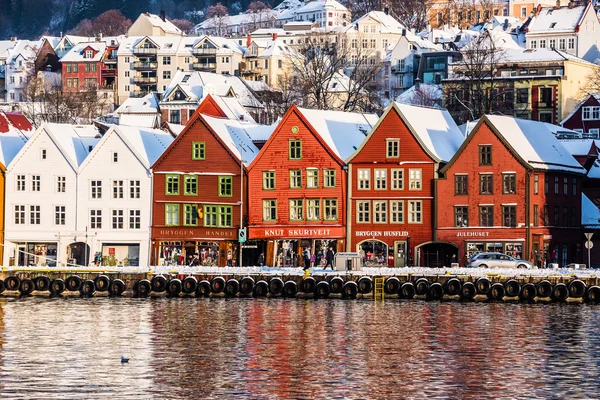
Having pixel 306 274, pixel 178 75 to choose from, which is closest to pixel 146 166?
pixel 306 274

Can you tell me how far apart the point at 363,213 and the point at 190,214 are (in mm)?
12757

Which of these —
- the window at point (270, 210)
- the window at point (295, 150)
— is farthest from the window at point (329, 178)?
the window at point (270, 210)

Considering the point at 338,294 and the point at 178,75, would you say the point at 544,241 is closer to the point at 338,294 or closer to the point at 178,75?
the point at 338,294

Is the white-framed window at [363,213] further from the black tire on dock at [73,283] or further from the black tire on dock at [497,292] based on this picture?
the black tire on dock at [73,283]

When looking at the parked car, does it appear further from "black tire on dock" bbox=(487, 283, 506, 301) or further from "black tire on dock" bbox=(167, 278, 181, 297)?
"black tire on dock" bbox=(167, 278, 181, 297)

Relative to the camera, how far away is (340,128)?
104m

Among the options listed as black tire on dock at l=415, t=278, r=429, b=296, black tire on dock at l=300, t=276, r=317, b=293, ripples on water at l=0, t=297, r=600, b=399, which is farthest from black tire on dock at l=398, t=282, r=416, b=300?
black tire on dock at l=300, t=276, r=317, b=293

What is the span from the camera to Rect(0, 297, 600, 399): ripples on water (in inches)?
1845

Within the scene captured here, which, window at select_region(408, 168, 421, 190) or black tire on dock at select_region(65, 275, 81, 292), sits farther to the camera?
window at select_region(408, 168, 421, 190)

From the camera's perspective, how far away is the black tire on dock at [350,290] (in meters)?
81.6

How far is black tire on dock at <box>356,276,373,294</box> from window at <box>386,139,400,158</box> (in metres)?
18.4

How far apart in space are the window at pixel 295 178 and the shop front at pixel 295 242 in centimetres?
301

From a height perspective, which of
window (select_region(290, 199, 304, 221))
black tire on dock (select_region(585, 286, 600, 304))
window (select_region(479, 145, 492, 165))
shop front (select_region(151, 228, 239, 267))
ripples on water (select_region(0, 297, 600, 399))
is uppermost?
window (select_region(479, 145, 492, 165))

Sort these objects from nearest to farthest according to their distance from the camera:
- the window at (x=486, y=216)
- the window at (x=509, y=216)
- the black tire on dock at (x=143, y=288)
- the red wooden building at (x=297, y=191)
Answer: the black tire on dock at (x=143, y=288), the window at (x=509, y=216), the window at (x=486, y=216), the red wooden building at (x=297, y=191)
